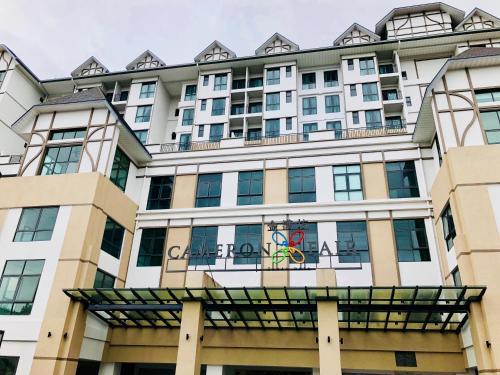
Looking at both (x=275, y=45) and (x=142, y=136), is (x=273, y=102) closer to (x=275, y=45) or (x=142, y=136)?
(x=275, y=45)

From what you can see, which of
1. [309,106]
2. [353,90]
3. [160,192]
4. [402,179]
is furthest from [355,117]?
[160,192]

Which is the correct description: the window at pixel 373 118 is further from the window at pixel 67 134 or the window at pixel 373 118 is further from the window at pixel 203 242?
the window at pixel 67 134

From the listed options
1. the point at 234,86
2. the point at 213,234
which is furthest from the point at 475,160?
the point at 234,86

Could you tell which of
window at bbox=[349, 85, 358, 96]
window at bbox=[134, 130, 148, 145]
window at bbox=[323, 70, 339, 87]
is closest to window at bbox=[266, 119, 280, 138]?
window at bbox=[323, 70, 339, 87]

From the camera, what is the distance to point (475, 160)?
13.4 metres

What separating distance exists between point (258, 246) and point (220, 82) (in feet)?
62.1

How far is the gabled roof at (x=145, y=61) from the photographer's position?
34.8 metres

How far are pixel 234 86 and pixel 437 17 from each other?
17327 millimetres

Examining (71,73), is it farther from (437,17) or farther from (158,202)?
(437,17)

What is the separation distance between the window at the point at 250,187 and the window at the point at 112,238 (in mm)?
5612

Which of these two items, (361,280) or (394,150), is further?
(394,150)

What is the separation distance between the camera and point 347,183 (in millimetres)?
17578

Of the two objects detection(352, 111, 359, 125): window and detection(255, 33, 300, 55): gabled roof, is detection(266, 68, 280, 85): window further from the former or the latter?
detection(352, 111, 359, 125): window

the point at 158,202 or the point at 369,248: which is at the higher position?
the point at 158,202
